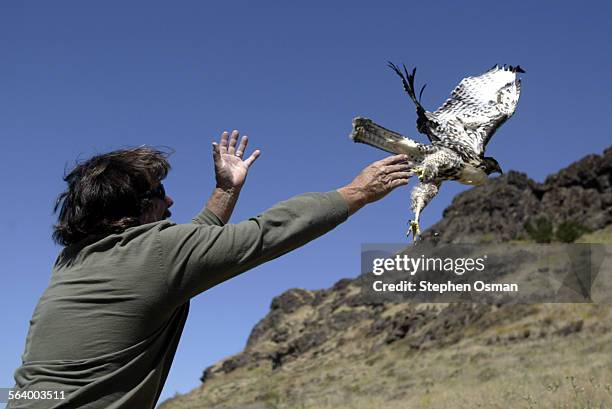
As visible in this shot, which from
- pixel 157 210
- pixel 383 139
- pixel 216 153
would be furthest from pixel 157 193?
pixel 383 139

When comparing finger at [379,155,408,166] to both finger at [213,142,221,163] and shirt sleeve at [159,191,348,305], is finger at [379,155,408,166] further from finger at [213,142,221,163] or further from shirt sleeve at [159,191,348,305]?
finger at [213,142,221,163]

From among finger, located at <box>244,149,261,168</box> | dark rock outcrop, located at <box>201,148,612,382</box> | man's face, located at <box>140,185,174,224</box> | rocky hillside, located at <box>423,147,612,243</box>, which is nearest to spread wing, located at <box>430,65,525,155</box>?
finger, located at <box>244,149,261,168</box>

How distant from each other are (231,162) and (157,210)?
59 cm

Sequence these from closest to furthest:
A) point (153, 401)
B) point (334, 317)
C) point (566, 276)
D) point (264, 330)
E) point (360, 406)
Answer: point (153, 401)
point (360, 406)
point (566, 276)
point (334, 317)
point (264, 330)

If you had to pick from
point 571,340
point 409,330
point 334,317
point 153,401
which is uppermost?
point 334,317

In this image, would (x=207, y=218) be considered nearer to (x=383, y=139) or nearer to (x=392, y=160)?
(x=392, y=160)

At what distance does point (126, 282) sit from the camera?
1.92m

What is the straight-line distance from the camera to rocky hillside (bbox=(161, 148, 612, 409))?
595 inches

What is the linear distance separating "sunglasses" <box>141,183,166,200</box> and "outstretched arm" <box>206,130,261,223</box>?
0.37 metres

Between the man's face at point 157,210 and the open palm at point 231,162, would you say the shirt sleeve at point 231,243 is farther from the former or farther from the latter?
the open palm at point 231,162

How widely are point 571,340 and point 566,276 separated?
551 inches

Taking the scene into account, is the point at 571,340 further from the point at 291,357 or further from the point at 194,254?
the point at 291,357

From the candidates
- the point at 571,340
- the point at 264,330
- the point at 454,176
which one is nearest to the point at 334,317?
the point at 264,330

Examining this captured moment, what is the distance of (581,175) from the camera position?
2181 inches
